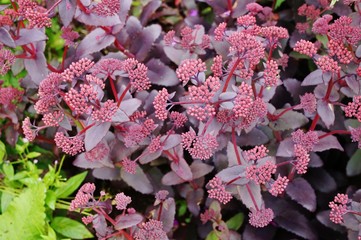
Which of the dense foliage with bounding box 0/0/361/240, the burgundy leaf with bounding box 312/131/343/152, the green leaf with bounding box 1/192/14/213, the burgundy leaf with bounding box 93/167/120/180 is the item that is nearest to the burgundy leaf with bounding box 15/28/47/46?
the dense foliage with bounding box 0/0/361/240

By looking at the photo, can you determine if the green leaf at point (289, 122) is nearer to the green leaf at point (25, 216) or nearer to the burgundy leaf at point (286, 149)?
the burgundy leaf at point (286, 149)

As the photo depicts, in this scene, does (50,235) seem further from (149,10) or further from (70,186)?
(149,10)

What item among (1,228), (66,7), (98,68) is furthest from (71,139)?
(1,228)

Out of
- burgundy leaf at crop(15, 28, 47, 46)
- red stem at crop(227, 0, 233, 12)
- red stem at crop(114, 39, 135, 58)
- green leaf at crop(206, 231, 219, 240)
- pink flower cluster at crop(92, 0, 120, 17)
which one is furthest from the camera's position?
red stem at crop(227, 0, 233, 12)

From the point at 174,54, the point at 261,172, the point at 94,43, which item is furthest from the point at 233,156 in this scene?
the point at 94,43

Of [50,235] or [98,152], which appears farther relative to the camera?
[50,235]

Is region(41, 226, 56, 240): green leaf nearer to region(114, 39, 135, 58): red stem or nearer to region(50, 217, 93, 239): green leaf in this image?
region(50, 217, 93, 239): green leaf

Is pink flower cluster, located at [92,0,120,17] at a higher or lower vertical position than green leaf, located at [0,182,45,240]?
higher
